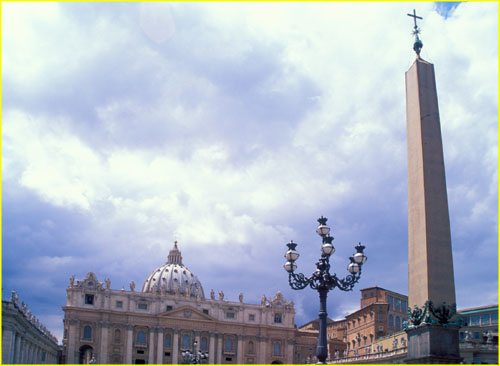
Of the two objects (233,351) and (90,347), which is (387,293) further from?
(90,347)

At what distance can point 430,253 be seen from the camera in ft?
43.2

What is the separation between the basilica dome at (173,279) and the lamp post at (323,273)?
10401 centimetres

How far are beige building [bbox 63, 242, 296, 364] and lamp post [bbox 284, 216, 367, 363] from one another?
7812 centimetres

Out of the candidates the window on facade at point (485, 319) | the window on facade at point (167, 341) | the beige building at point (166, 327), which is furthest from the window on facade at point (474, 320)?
the window on facade at point (167, 341)

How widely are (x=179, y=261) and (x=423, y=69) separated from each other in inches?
4897

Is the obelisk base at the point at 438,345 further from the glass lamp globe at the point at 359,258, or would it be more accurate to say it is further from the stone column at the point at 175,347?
the stone column at the point at 175,347

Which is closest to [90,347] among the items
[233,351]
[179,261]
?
[233,351]

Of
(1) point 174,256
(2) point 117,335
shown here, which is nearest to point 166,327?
(2) point 117,335

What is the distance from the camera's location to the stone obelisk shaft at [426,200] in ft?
43.0

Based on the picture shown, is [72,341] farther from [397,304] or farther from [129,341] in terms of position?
[397,304]

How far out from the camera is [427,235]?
13.3m

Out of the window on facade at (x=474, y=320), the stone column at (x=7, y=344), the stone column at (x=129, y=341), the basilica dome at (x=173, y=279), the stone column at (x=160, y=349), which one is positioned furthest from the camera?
the basilica dome at (x=173, y=279)

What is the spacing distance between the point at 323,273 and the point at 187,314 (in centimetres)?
8527

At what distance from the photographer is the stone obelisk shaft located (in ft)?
43.0
